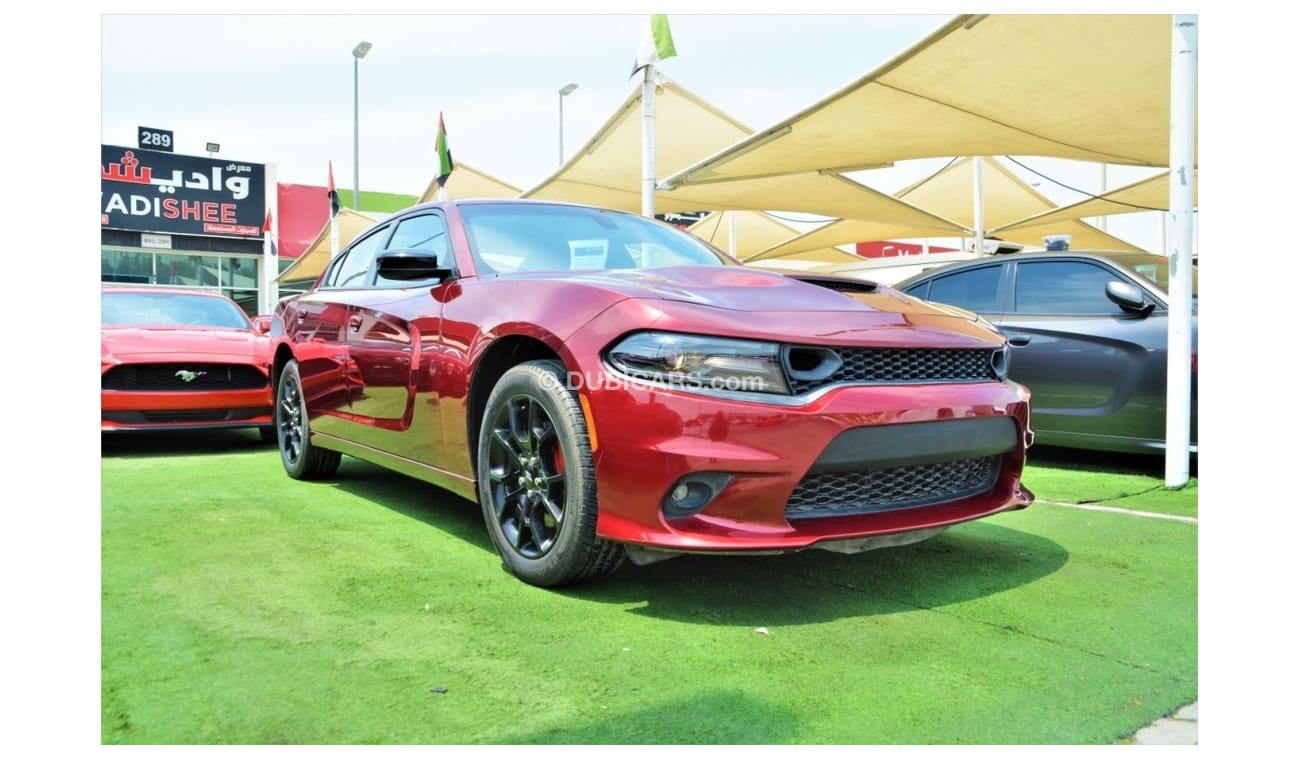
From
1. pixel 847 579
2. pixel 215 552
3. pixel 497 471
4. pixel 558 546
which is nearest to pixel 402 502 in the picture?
pixel 215 552

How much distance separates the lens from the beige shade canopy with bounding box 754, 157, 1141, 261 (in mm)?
17922

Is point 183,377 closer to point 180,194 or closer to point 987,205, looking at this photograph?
point 987,205

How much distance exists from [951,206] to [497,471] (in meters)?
17.8

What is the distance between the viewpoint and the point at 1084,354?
526cm

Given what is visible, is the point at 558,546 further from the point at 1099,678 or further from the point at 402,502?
the point at 402,502

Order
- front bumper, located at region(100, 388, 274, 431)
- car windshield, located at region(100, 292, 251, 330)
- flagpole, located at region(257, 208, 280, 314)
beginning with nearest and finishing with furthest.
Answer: front bumper, located at region(100, 388, 274, 431) < car windshield, located at region(100, 292, 251, 330) < flagpole, located at region(257, 208, 280, 314)

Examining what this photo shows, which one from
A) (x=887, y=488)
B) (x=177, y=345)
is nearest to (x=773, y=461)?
(x=887, y=488)

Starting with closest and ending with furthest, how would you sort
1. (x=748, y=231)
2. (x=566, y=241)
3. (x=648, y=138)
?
(x=566, y=241)
(x=648, y=138)
(x=748, y=231)

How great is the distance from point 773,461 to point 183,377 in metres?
4.74

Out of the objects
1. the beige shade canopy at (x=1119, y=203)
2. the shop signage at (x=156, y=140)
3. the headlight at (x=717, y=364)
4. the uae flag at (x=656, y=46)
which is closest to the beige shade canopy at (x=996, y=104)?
the uae flag at (x=656, y=46)

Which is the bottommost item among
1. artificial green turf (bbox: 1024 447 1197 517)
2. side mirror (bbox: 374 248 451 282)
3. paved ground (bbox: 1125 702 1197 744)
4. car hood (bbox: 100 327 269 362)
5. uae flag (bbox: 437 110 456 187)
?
paved ground (bbox: 1125 702 1197 744)

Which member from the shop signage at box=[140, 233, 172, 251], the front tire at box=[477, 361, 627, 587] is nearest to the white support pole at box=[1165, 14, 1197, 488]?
the front tire at box=[477, 361, 627, 587]

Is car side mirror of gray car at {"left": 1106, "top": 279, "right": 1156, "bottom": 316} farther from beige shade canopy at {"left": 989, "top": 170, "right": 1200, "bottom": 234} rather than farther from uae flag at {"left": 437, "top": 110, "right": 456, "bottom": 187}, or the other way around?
uae flag at {"left": 437, "top": 110, "right": 456, "bottom": 187}
